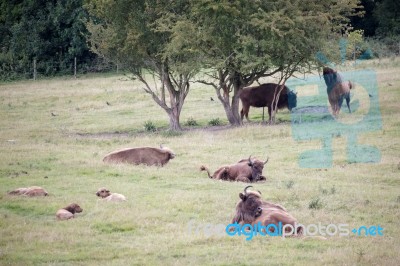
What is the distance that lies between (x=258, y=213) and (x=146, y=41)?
18.1m

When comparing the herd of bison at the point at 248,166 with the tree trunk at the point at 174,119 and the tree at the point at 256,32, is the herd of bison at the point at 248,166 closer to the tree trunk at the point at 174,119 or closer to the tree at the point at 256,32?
the tree at the point at 256,32

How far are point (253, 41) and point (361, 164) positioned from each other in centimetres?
930

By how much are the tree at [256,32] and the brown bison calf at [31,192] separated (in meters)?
13.3

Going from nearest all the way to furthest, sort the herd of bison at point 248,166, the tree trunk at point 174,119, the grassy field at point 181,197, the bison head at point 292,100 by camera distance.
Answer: the grassy field at point 181,197 → the herd of bison at point 248,166 → the tree trunk at point 174,119 → the bison head at point 292,100

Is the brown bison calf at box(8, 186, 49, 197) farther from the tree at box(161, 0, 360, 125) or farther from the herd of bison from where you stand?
the tree at box(161, 0, 360, 125)

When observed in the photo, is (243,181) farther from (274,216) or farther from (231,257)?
(231,257)

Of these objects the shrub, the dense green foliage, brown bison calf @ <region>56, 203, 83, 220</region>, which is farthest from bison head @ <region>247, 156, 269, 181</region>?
the dense green foliage

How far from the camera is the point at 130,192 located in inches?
581

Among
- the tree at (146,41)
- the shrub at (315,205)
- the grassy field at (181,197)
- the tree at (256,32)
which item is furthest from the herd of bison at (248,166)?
the tree at (146,41)

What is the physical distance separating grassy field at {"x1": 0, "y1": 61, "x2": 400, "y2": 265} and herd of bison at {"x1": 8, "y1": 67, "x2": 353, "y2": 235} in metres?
0.31

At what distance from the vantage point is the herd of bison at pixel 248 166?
11.6 metres

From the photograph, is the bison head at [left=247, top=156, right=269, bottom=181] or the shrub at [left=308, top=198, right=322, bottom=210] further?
the bison head at [left=247, top=156, right=269, bottom=181]

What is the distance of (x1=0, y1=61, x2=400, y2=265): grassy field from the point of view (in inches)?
409

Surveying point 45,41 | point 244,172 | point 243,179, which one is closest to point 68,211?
point 243,179
